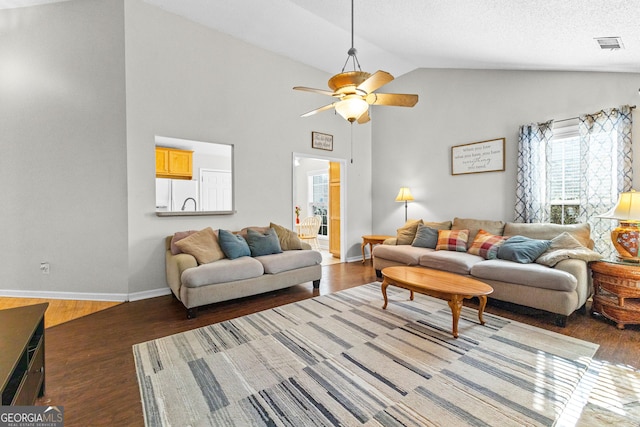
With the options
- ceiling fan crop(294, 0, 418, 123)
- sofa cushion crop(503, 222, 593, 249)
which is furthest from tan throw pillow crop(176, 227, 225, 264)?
sofa cushion crop(503, 222, 593, 249)

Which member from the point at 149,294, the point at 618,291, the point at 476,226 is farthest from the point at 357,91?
the point at 149,294

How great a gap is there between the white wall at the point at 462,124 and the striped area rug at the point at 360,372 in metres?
2.35

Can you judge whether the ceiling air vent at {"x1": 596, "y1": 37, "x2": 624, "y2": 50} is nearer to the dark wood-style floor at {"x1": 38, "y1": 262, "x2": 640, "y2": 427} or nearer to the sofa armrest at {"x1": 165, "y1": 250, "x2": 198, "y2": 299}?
the dark wood-style floor at {"x1": 38, "y1": 262, "x2": 640, "y2": 427}

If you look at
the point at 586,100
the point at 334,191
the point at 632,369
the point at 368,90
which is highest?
the point at 586,100

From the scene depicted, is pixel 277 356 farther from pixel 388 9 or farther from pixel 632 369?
pixel 388 9

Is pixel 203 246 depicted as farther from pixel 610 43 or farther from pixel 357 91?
pixel 610 43

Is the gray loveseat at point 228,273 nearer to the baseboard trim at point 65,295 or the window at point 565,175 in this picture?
the baseboard trim at point 65,295

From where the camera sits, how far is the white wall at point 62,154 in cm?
348

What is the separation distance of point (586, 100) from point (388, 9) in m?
2.71

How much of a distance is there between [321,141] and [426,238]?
253 cm

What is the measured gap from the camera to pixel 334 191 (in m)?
6.14

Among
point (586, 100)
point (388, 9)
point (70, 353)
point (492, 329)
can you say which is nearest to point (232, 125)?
point (388, 9)

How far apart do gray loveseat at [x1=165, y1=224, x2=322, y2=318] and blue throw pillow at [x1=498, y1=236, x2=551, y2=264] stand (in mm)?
2325

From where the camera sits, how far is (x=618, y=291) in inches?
106
